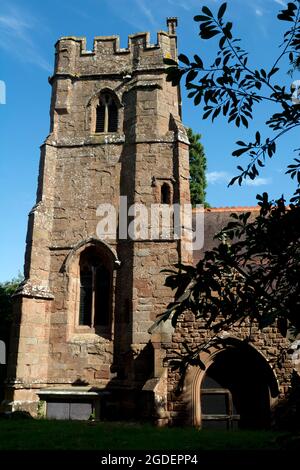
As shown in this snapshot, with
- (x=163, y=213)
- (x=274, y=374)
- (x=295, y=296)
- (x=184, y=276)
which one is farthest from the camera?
(x=163, y=213)

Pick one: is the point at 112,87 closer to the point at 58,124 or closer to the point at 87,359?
the point at 58,124

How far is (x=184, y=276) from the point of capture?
10.1 ft

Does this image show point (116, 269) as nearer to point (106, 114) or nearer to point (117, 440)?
point (106, 114)

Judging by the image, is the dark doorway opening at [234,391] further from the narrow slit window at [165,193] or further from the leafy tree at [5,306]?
the leafy tree at [5,306]

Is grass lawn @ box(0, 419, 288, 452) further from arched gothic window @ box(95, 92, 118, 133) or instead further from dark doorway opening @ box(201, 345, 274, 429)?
arched gothic window @ box(95, 92, 118, 133)

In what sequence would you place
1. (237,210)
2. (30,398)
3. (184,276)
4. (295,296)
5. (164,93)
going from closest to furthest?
(295,296), (184,276), (30,398), (164,93), (237,210)

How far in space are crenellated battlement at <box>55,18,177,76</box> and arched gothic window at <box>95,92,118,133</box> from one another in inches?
38.5

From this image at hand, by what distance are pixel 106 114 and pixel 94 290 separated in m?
6.09

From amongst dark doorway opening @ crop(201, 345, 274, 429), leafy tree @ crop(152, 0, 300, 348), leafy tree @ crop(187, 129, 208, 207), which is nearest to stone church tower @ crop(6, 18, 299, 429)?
dark doorway opening @ crop(201, 345, 274, 429)

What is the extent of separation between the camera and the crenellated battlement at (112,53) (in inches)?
591

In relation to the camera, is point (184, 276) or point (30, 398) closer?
point (184, 276)

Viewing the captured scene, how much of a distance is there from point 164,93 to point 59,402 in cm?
1014

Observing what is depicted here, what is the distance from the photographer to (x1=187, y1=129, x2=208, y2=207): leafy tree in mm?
20031

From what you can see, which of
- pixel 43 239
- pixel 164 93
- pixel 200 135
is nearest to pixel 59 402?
pixel 43 239
